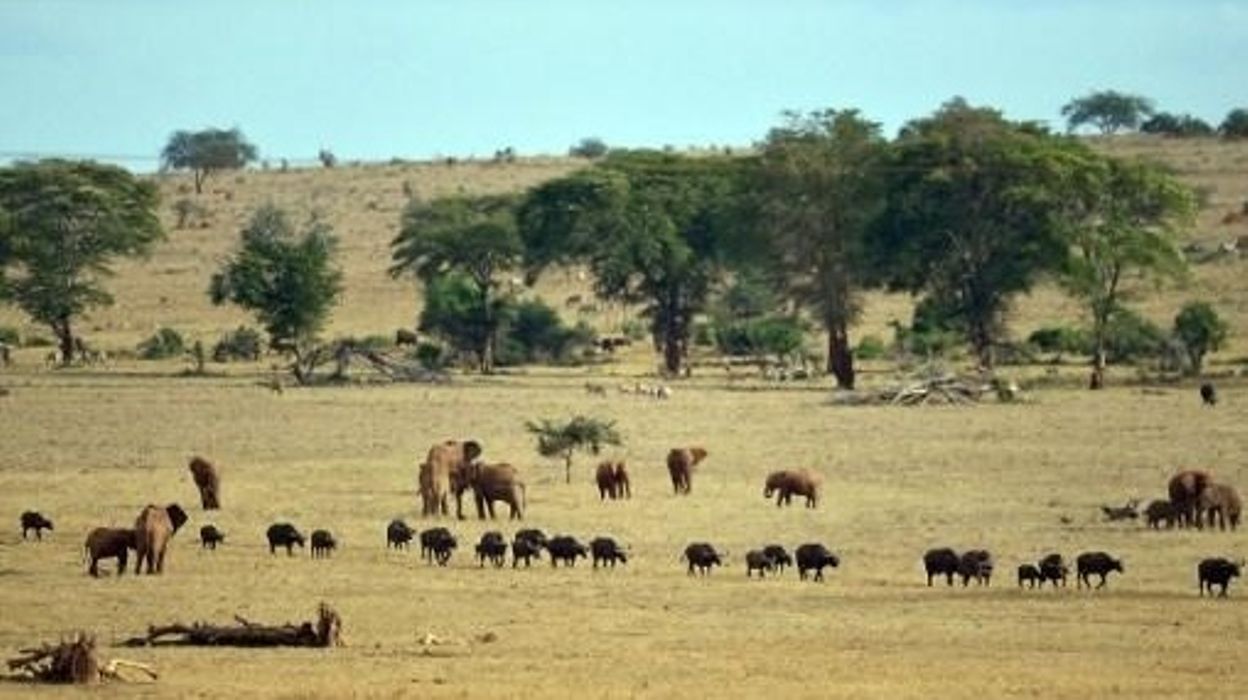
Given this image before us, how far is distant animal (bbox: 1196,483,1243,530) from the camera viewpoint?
32406 mm

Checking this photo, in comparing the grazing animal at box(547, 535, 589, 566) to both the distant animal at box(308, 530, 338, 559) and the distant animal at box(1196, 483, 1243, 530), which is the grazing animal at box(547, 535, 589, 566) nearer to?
the distant animal at box(308, 530, 338, 559)

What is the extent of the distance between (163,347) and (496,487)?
47247 millimetres

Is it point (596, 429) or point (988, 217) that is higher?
point (988, 217)

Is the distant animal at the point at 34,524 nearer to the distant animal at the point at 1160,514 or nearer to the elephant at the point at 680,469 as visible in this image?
the elephant at the point at 680,469

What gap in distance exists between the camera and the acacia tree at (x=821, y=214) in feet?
235

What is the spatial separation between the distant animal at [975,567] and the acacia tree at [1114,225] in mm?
39759

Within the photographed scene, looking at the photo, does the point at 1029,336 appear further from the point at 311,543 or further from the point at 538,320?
the point at 311,543

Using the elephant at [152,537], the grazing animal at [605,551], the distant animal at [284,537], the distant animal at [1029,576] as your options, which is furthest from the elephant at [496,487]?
the distant animal at [1029,576]

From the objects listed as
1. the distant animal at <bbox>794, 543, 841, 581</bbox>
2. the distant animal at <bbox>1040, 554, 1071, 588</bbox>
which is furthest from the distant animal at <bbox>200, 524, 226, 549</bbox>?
the distant animal at <bbox>1040, 554, 1071, 588</bbox>

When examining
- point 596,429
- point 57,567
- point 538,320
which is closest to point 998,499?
point 596,429

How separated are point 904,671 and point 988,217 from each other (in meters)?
51.3

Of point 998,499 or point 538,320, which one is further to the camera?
point 538,320

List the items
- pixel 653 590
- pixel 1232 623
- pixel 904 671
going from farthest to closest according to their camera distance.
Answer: pixel 653 590
pixel 1232 623
pixel 904 671

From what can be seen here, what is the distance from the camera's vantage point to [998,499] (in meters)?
36.9
